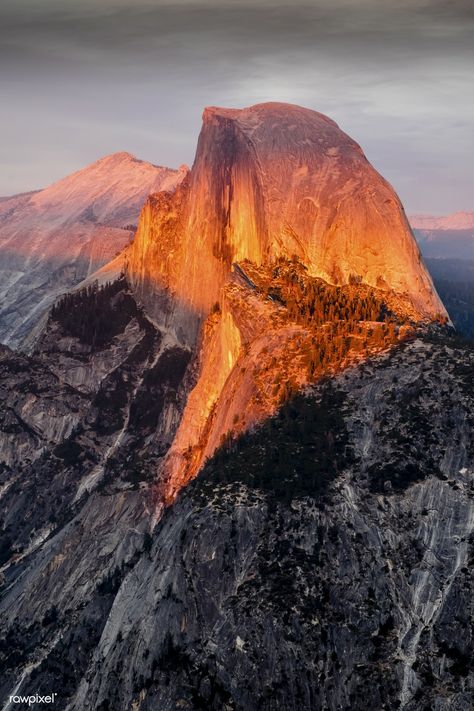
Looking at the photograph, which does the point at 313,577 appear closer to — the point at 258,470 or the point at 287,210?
the point at 258,470

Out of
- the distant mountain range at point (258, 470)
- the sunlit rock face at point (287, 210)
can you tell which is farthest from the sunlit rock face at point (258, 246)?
the distant mountain range at point (258, 470)

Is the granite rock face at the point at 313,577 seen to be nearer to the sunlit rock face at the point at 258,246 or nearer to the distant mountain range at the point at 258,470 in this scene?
the distant mountain range at the point at 258,470

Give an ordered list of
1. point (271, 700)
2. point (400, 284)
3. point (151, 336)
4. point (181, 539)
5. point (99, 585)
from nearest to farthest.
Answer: point (271, 700)
point (181, 539)
point (99, 585)
point (400, 284)
point (151, 336)

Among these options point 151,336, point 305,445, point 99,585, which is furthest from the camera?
point 151,336

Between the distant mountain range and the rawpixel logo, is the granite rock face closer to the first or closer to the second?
the distant mountain range

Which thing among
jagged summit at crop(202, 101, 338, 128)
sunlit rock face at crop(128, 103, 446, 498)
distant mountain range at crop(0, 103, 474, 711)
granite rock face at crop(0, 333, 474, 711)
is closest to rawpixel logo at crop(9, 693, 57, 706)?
distant mountain range at crop(0, 103, 474, 711)

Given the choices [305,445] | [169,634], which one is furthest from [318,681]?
[305,445]

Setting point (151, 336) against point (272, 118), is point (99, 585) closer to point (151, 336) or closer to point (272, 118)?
point (151, 336)
